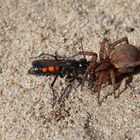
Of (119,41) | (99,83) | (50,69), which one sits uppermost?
(119,41)

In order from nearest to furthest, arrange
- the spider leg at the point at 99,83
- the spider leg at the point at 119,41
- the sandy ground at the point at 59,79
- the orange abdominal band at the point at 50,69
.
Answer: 1. the sandy ground at the point at 59,79
2. the spider leg at the point at 99,83
3. the orange abdominal band at the point at 50,69
4. the spider leg at the point at 119,41

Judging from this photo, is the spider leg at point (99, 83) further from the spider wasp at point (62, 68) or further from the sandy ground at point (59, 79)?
the spider wasp at point (62, 68)

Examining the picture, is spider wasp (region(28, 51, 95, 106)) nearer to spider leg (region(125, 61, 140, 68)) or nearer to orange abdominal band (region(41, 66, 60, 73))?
orange abdominal band (region(41, 66, 60, 73))

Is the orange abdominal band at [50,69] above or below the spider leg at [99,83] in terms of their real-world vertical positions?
above

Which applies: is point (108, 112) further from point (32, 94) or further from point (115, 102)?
point (32, 94)

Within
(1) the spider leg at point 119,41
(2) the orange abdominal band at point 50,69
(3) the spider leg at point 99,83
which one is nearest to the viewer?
(3) the spider leg at point 99,83

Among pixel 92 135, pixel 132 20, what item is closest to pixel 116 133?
pixel 92 135

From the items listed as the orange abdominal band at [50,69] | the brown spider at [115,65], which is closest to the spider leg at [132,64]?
the brown spider at [115,65]

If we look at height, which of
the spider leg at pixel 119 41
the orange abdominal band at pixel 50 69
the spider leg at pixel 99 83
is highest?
the spider leg at pixel 119 41

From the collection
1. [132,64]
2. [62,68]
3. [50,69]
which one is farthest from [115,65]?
[50,69]

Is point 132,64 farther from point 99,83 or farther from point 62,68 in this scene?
point 62,68
